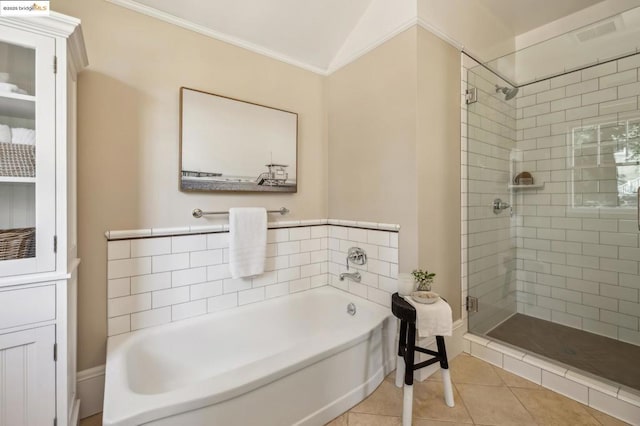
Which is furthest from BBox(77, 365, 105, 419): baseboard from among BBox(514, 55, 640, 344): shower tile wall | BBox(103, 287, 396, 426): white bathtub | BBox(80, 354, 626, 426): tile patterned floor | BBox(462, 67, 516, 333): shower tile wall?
BBox(514, 55, 640, 344): shower tile wall

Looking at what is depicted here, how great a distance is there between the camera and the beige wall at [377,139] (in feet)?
5.98

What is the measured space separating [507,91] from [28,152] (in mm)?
3221

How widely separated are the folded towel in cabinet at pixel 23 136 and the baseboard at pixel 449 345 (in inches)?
89.7

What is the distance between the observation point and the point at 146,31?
166cm

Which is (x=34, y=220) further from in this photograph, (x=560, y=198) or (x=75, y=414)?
(x=560, y=198)

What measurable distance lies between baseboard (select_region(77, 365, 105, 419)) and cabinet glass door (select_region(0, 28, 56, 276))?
0.79 metres

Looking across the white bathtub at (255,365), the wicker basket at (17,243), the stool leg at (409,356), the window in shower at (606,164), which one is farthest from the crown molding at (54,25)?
the window in shower at (606,164)

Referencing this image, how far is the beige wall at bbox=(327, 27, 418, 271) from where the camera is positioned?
1.82m

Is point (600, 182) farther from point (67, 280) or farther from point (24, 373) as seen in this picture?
point (24, 373)

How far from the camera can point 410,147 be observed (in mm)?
1818

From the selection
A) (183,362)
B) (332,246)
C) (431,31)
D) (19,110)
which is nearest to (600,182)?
(431,31)

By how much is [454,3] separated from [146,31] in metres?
2.10

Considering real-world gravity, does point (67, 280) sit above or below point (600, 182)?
below

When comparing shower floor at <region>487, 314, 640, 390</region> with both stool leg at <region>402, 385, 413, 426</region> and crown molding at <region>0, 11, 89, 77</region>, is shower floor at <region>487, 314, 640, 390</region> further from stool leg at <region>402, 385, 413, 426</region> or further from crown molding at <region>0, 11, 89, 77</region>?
crown molding at <region>0, 11, 89, 77</region>
